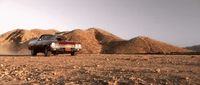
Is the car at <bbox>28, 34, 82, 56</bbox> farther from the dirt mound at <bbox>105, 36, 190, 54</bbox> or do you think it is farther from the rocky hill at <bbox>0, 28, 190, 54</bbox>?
the dirt mound at <bbox>105, 36, 190, 54</bbox>

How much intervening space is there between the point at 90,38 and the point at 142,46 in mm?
8886

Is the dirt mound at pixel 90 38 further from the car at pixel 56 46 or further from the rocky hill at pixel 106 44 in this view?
the car at pixel 56 46

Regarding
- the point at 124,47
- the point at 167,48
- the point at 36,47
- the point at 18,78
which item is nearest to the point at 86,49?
the point at 124,47

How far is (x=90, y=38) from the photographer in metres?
54.1

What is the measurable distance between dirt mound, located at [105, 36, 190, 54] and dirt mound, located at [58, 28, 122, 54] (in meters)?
1.94

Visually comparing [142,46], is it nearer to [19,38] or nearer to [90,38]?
[90,38]

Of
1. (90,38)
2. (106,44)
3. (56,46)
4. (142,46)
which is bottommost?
(56,46)

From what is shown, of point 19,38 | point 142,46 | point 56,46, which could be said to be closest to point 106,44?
point 142,46

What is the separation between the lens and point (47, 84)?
36.0 ft

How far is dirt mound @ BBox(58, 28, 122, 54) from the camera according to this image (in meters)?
49.7

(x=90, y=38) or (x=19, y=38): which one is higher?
(x=19, y=38)

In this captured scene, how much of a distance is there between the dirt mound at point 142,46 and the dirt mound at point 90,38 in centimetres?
194

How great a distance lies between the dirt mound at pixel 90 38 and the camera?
49.7 metres

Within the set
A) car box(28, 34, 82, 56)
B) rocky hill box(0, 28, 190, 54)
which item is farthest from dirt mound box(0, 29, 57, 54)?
car box(28, 34, 82, 56)
